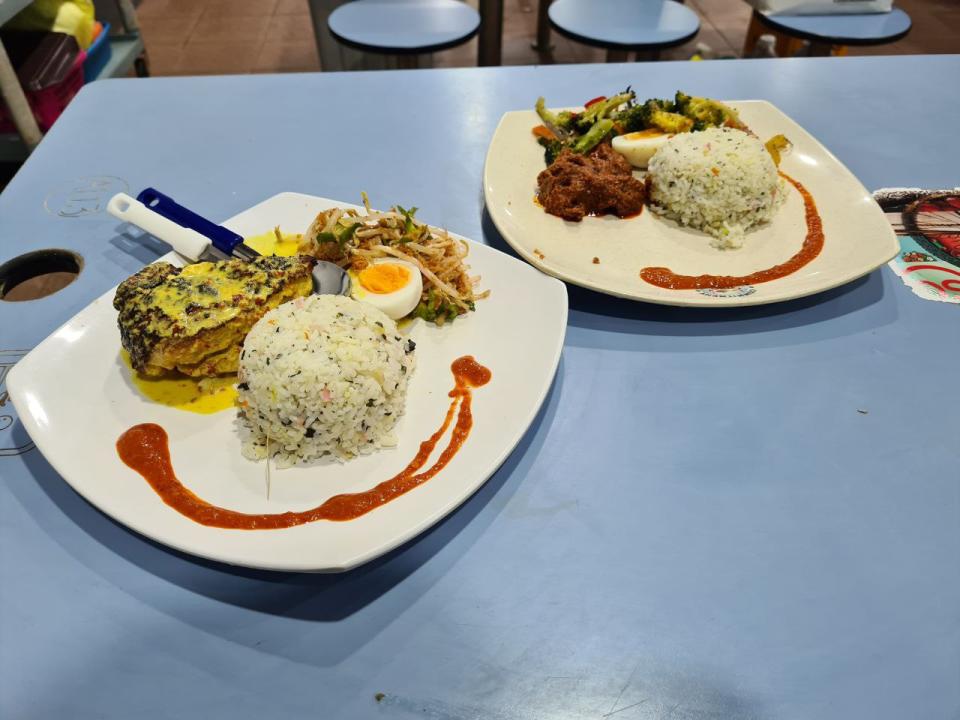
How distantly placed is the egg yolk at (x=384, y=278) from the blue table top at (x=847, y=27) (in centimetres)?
375

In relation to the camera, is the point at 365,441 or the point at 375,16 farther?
A: the point at 375,16

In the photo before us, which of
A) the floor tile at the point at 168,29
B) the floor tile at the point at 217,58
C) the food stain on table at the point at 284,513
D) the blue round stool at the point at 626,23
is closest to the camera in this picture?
the food stain on table at the point at 284,513

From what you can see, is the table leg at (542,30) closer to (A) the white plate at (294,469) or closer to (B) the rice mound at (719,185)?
(B) the rice mound at (719,185)

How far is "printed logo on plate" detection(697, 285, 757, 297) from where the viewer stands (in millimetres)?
1990

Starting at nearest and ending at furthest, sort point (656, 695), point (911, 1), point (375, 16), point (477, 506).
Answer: point (656, 695)
point (477, 506)
point (375, 16)
point (911, 1)

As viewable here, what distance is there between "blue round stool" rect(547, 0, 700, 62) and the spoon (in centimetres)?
309

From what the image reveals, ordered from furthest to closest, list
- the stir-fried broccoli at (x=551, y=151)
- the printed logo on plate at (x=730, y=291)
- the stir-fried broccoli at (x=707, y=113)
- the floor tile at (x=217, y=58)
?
the floor tile at (x=217, y=58) < the stir-fried broccoli at (x=707, y=113) < the stir-fried broccoli at (x=551, y=151) < the printed logo on plate at (x=730, y=291)

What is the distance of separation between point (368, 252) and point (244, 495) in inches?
34.6

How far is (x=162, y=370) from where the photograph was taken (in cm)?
171

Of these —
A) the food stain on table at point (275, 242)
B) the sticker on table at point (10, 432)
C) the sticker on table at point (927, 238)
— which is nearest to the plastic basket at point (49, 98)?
the food stain on table at point (275, 242)

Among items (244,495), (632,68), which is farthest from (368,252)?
(632,68)

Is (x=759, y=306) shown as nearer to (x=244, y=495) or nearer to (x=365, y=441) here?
(x=365, y=441)

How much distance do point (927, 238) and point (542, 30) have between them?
5.40 m

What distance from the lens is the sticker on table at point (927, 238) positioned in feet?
7.11
